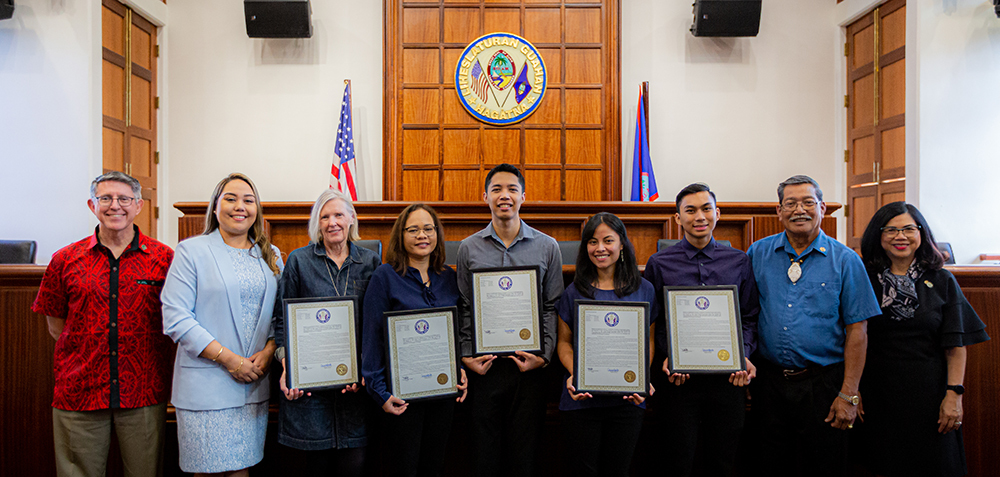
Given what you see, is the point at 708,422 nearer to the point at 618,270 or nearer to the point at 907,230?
the point at 618,270

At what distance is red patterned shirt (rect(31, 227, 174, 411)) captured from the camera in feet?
6.21

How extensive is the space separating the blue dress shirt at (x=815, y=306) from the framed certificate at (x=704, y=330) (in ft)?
0.71

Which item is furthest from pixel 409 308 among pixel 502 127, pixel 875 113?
pixel 875 113

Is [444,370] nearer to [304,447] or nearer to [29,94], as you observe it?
[304,447]

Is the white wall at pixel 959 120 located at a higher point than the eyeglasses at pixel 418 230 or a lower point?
higher

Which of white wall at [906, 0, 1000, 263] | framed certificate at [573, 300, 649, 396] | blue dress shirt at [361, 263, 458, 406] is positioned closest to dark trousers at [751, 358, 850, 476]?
framed certificate at [573, 300, 649, 396]

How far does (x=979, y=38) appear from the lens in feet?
15.2

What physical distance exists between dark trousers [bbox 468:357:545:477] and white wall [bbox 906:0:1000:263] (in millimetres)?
4559

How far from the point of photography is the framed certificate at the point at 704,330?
1852 millimetres

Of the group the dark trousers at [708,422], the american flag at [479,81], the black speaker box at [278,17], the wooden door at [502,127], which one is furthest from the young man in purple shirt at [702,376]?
the black speaker box at [278,17]

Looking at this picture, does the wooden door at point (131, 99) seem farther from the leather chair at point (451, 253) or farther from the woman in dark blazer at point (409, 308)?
the woman in dark blazer at point (409, 308)

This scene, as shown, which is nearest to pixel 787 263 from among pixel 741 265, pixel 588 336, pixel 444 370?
pixel 741 265

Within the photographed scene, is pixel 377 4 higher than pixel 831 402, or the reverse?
pixel 377 4

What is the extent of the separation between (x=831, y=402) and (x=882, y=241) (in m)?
0.67
